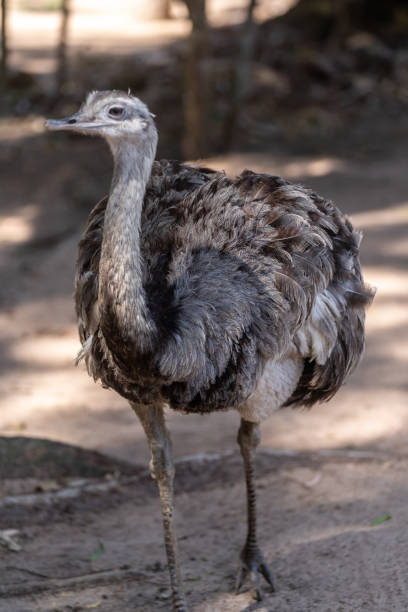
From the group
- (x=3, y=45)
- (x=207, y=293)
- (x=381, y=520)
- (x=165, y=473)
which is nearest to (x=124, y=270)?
(x=207, y=293)

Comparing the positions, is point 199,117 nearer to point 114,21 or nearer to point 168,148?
point 168,148

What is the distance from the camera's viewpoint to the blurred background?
5.94m

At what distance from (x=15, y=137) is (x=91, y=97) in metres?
8.86

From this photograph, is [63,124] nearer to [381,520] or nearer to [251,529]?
[251,529]

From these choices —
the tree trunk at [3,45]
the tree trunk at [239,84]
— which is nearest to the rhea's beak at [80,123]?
the tree trunk at [239,84]

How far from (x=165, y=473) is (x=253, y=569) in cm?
64

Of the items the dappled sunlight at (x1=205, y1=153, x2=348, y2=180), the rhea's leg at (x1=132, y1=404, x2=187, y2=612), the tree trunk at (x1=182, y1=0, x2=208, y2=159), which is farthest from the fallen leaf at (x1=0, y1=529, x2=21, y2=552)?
the tree trunk at (x1=182, y1=0, x2=208, y2=159)

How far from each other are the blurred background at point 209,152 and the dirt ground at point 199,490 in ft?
0.08

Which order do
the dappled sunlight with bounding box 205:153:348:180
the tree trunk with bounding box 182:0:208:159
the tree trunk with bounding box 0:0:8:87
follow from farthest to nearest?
the tree trunk with bounding box 0:0:8:87 → the dappled sunlight with bounding box 205:153:348:180 → the tree trunk with bounding box 182:0:208:159

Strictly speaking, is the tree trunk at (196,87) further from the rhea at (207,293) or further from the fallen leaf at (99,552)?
the fallen leaf at (99,552)

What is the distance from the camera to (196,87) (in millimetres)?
10359

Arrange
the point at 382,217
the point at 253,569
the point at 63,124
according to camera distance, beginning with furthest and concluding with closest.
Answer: the point at 382,217
the point at 253,569
the point at 63,124

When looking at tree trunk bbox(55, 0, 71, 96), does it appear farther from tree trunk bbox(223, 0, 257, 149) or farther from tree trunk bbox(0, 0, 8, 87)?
tree trunk bbox(223, 0, 257, 149)

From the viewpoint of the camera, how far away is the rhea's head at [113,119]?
10.5ft
